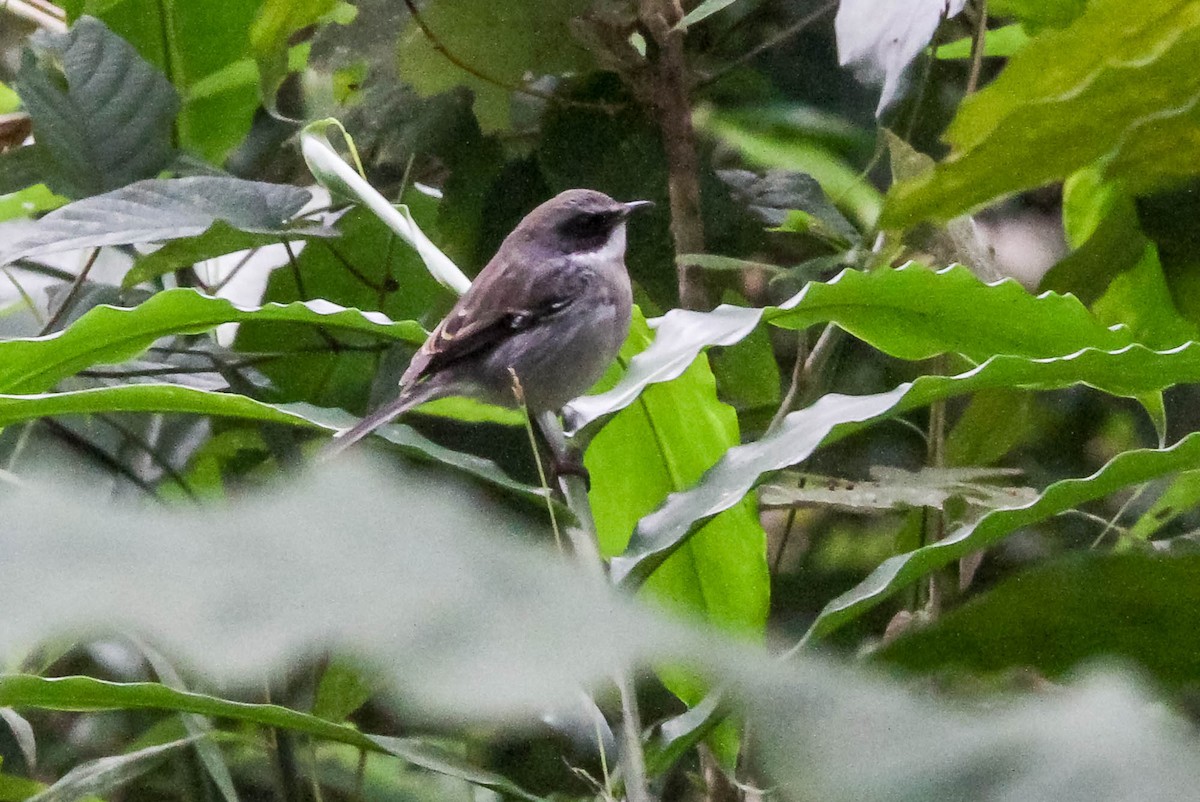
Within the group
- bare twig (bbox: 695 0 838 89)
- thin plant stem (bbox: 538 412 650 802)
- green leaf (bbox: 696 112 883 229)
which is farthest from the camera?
green leaf (bbox: 696 112 883 229)

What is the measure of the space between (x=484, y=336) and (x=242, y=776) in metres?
0.83

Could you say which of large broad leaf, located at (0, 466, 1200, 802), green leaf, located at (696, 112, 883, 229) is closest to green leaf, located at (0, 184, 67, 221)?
green leaf, located at (696, 112, 883, 229)

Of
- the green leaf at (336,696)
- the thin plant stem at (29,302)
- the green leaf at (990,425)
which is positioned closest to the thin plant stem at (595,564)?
the green leaf at (336,696)

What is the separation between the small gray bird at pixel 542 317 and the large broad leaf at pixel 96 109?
486 millimetres

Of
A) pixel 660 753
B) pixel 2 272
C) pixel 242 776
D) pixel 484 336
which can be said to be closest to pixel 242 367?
pixel 484 336

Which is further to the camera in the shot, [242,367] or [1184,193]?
[242,367]

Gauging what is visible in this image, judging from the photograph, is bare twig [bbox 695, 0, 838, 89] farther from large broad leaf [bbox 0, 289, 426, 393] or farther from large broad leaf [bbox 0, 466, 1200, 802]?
large broad leaf [bbox 0, 466, 1200, 802]

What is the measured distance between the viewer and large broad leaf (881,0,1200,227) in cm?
89

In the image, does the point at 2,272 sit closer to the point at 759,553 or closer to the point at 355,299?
the point at 355,299

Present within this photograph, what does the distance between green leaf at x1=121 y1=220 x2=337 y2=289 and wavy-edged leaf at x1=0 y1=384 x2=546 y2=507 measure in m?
0.44

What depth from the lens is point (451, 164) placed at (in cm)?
168

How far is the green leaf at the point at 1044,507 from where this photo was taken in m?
0.79

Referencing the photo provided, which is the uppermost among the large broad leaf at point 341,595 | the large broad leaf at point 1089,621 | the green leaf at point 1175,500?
the large broad leaf at point 341,595

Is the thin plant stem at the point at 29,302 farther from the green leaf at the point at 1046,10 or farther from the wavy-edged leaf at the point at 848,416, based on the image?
the green leaf at the point at 1046,10
